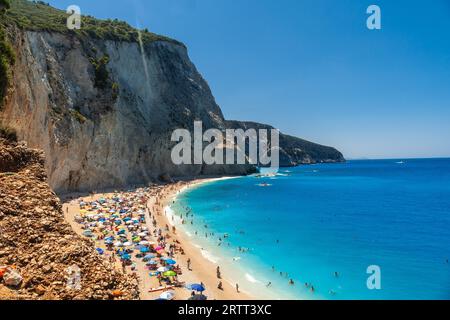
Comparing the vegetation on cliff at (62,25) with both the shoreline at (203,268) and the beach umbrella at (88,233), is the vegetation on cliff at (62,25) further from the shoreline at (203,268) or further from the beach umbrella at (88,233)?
the shoreline at (203,268)

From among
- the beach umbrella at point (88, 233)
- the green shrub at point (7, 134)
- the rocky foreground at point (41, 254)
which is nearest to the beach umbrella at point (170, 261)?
the beach umbrella at point (88, 233)

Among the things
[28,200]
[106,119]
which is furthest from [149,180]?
[28,200]

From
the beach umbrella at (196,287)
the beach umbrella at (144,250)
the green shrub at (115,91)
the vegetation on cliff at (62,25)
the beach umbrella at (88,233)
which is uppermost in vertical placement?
the vegetation on cliff at (62,25)

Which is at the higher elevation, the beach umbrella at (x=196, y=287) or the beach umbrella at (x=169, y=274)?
the beach umbrella at (x=169, y=274)

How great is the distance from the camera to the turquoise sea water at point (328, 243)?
19453mm

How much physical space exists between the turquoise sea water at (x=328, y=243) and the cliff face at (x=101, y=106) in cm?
1585

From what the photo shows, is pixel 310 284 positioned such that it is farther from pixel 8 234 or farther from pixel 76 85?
pixel 76 85

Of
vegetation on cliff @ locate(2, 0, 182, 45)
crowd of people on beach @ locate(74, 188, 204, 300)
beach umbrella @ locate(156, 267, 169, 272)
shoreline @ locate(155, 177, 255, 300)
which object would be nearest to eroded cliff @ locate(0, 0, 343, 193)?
vegetation on cliff @ locate(2, 0, 182, 45)

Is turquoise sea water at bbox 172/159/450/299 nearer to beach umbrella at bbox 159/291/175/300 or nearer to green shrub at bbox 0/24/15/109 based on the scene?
beach umbrella at bbox 159/291/175/300

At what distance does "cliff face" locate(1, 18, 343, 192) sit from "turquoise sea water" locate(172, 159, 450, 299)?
1585 cm

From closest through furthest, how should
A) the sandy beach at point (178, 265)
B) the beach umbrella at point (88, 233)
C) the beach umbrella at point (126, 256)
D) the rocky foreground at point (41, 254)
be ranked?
the rocky foreground at point (41, 254), the sandy beach at point (178, 265), the beach umbrella at point (126, 256), the beach umbrella at point (88, 233)

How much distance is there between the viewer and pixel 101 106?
166 ft

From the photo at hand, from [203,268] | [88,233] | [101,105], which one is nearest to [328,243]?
[203,268]

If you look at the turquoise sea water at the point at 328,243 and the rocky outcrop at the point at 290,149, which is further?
the rocky outcrop at the point at 290,149
